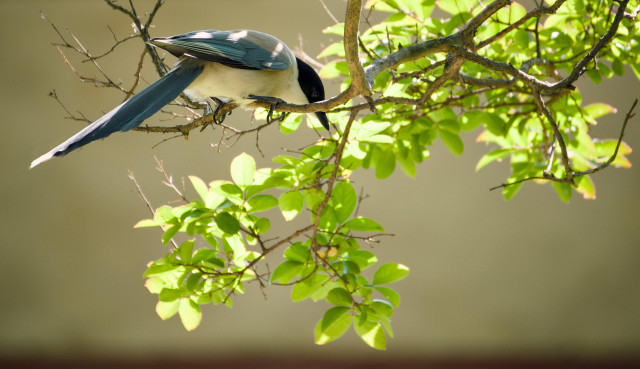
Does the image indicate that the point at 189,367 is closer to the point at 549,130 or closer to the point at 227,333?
the point at 227,333

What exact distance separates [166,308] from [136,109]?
53 centimetres

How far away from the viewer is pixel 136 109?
142 cm

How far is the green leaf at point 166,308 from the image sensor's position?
1.58 m

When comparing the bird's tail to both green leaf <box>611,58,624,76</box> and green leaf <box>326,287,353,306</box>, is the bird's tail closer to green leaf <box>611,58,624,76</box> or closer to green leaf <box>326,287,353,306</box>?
green leaf <box>326,287,353,306</box>

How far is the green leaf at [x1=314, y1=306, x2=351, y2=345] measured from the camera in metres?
1.49

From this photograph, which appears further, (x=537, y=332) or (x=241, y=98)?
(x=537, y=332)

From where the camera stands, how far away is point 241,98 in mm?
1760

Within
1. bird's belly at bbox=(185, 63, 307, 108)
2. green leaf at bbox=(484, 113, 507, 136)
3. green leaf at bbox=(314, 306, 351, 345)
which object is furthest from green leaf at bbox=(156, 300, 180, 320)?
green leaf at bbox=(484, 113, 507, 136)

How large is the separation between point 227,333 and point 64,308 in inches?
37.6

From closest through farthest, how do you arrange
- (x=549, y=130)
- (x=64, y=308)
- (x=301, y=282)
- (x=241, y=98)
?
(x=301, y=282) < (x=241, y=98) < (x=549, y=130) < (x=64, y=308)

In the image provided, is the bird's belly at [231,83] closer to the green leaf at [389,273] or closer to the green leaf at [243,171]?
the green leaf at [243,171]

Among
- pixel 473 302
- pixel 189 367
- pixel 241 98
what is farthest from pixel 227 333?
pixel 241 98

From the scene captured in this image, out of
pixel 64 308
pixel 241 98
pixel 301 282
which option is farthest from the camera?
pixel 64 308

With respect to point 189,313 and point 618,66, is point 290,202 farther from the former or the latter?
point 618,66
